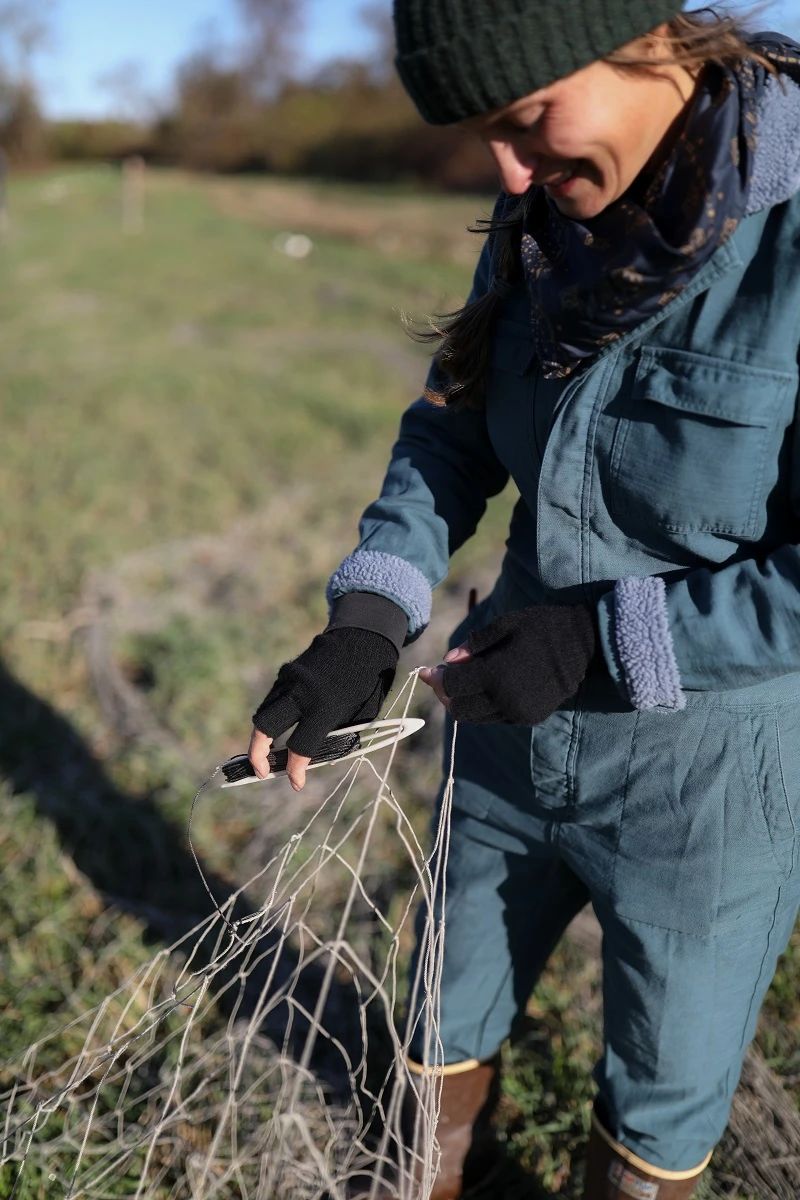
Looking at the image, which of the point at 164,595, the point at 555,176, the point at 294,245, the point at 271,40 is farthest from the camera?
the point at 271,40

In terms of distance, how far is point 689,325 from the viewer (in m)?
1.10

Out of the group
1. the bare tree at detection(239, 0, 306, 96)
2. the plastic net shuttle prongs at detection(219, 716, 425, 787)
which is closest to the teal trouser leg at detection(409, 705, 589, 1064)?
the plastic net shuttle prongs at detection(219, 716, 425, 787)

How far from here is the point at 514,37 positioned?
972 millimetres

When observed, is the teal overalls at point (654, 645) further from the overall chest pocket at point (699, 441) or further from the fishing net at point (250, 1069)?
the fishing net at point (250, 1069)

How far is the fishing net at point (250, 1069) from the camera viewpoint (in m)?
1.49

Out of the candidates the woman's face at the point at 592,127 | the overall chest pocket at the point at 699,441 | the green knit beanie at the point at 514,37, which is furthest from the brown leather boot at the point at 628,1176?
the green knit beanie at the point at 514,37

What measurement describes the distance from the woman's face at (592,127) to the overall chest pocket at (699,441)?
189 mm

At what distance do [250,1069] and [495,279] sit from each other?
155cm

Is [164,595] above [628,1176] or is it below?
below

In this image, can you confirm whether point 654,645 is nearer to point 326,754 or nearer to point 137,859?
point 326,754

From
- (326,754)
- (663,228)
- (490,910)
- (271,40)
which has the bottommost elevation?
(271,40)

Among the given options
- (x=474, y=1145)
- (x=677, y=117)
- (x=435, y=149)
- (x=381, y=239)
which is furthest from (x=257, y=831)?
(x=435, y=149)

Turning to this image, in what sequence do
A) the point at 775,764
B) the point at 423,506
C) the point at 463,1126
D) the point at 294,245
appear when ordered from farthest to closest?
the point at 294,245, the point at 463,1126, the point at 423,506, the point at 775,764

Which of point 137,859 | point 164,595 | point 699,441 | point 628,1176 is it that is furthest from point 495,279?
point 164,595
